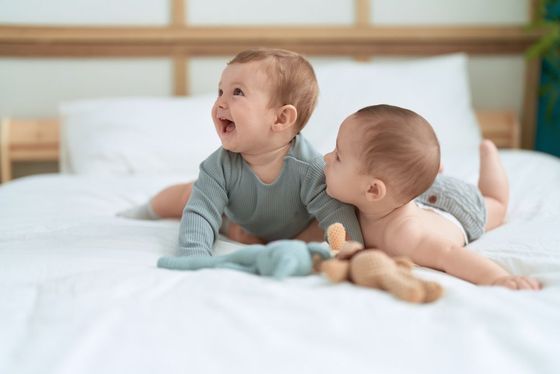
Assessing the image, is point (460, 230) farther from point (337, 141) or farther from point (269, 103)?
point (269, 103)

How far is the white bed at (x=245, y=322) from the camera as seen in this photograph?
29.6 inches

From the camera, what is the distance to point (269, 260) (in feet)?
3.22

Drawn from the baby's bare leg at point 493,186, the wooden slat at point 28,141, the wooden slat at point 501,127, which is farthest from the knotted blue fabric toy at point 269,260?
the wooden slat at point 501,127

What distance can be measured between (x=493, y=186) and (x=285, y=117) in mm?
580

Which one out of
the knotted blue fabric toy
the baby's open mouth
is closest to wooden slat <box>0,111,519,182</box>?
the baby's open mouth

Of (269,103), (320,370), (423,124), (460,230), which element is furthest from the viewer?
(460,230)

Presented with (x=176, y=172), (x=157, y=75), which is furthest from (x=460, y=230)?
(x=157, y=75)

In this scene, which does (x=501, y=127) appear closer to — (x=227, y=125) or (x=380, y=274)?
(x=227, y=125)

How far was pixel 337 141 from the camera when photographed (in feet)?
4.04

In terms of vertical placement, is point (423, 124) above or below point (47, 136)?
above

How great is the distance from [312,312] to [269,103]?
0.53 metres

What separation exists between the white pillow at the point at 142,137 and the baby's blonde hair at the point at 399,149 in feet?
4.04

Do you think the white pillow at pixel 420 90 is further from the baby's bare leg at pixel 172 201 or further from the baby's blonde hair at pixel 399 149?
the baby's blonde hair at pixel 399 149

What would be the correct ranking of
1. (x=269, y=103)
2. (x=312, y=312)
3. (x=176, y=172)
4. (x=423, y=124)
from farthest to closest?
(x=176, y=172) → (x=269, y=103) → (x=423, y=124) → (x=312, y=312)
